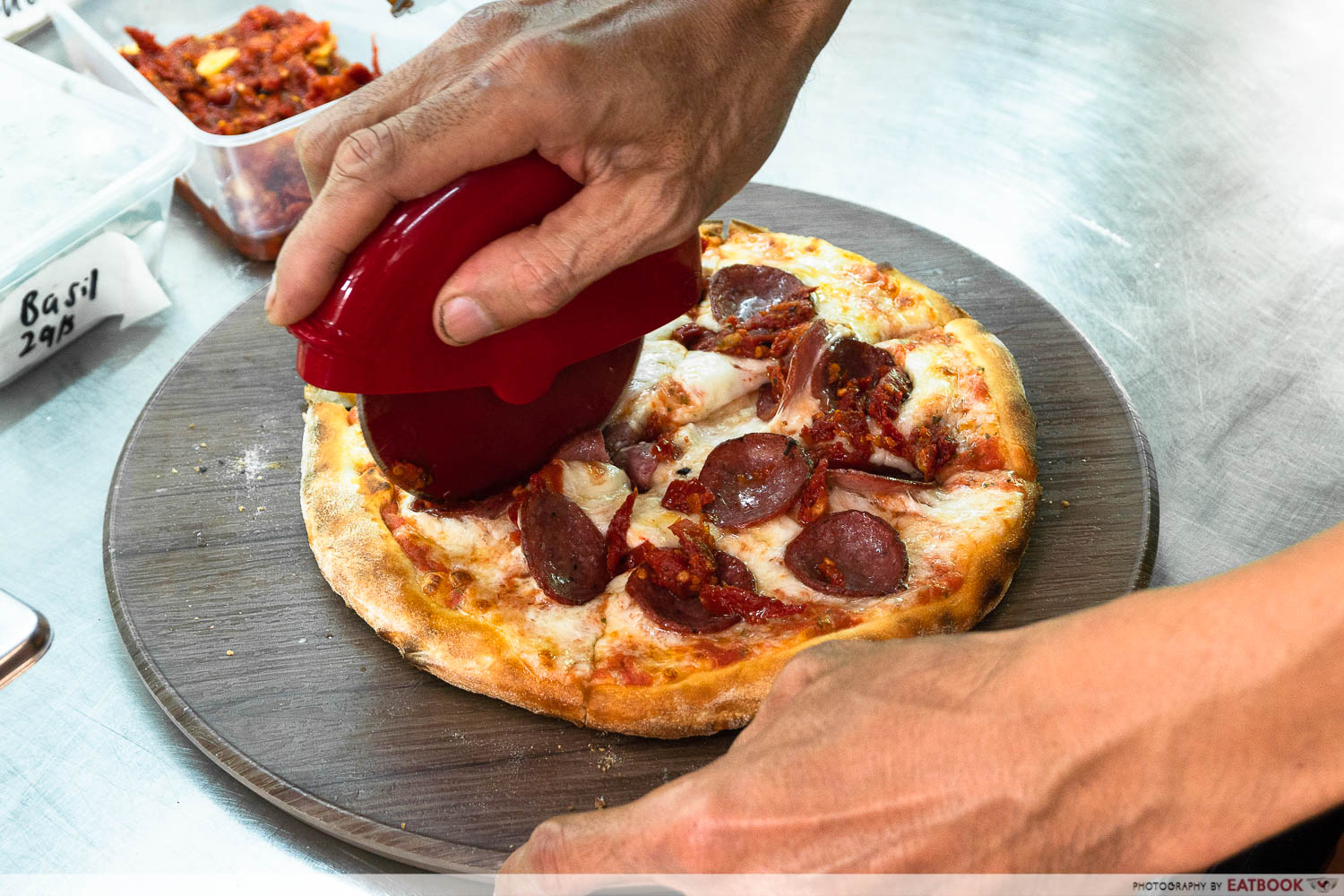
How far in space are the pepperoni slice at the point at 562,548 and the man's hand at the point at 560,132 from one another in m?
0.46

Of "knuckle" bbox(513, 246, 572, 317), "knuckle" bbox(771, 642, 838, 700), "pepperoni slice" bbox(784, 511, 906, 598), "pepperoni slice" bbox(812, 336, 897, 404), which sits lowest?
"pepperoni slice" bbox(784, 511, 906, 598)

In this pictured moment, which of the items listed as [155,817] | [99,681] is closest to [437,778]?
[155,817]

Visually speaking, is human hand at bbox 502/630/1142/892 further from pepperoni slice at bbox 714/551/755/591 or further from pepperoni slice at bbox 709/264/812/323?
pepperoni slice at bbox 709/264/812/323

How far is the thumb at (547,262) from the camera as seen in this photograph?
1636mm

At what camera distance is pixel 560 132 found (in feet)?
5.27

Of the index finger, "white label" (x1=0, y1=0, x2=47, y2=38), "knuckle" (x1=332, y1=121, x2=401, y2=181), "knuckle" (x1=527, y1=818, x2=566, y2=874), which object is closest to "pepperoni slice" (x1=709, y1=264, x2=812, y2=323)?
the index finger

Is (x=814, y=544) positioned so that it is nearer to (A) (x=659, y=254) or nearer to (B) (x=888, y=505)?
(B) (x=888, y=505)

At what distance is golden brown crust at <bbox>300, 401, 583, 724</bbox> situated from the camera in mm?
1852

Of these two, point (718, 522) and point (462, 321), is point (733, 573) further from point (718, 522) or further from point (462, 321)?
point (462, 321)

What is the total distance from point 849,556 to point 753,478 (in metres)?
0.26

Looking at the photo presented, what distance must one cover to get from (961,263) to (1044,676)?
6.14 ft

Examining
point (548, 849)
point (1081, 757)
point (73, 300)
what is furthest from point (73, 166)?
point (1081, 757)

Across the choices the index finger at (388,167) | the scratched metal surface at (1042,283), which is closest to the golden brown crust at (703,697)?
the scratched metal surface at (1042,283)

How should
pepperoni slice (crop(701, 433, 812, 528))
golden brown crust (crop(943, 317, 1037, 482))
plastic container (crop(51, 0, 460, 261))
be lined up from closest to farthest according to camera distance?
pepperoni slice (crop(701, 433, 812, 528)), golden brown crust (crop(943, 317, 1037, 482)), plastic container (crop(51, 0, 460, 261))
